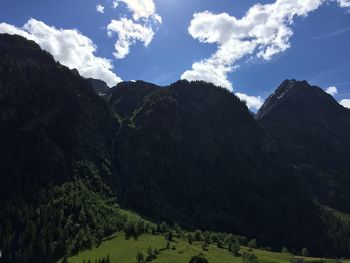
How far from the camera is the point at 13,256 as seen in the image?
3216cm

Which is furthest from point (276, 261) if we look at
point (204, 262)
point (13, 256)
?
point (13, 256)

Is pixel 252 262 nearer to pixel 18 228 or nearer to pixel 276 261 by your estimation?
pixel 276 261

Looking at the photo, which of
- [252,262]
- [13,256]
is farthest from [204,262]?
[13,256]

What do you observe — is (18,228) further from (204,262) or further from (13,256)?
(204,262)

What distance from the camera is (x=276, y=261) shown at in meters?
196

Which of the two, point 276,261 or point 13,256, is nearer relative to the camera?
point 13,256

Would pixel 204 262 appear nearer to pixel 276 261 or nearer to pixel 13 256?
pixel 276 261

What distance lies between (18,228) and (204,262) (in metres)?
178

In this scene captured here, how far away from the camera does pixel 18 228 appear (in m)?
31.0

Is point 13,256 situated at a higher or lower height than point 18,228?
lower

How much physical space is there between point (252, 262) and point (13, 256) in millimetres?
181872

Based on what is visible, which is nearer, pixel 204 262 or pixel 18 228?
pixel 18 228

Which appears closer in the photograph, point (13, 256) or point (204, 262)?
point (13, 256)

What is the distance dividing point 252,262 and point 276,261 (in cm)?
1105
